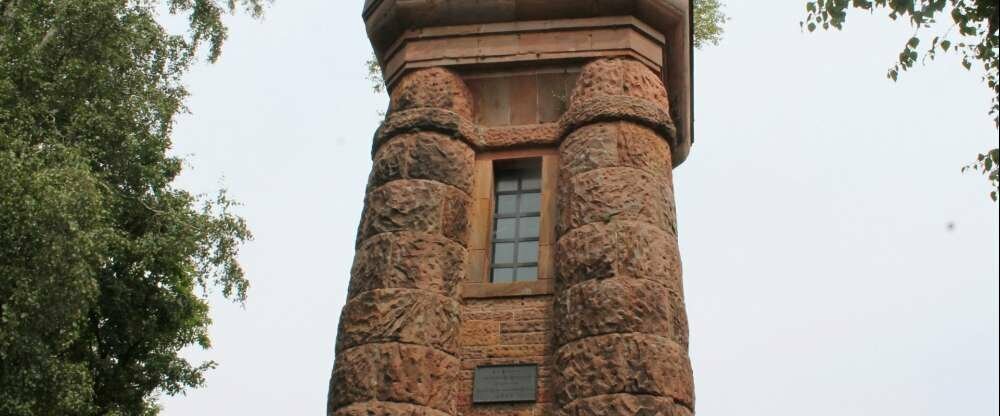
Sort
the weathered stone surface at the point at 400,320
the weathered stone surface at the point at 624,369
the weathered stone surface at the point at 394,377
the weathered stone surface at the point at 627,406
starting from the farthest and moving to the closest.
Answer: the weathered stone surface at the point at 400,320 → the weathered stone surface at the point at 394,377 → the weathered stone surface at the point at 624,369 → the weathered stone surface at the point at 627,406

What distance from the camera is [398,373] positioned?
814 cm

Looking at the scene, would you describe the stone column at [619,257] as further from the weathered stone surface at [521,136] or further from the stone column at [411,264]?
the stone column at [411,264]

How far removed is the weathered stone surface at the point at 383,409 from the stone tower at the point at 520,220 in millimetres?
16

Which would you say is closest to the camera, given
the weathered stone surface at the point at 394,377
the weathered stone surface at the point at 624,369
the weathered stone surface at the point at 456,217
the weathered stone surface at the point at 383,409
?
the weathered stone surface at the point at 624,369

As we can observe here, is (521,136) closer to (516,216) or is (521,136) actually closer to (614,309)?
(516,216)

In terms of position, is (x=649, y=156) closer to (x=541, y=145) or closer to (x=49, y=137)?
(x=541, y=145)

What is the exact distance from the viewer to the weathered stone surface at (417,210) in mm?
9039

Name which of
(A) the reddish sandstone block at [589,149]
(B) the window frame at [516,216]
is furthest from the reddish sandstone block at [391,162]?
(A) the reddish sandstone block at [589,149]

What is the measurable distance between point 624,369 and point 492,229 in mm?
2127

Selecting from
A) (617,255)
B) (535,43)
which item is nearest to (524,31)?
(535,43)

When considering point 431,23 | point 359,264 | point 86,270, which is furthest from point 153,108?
point 359,264

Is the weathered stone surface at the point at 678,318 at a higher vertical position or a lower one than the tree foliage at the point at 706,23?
lower

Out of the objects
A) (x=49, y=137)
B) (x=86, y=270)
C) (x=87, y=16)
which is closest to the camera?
(x=86, y=270)

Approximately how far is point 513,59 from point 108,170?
26.6 feet
